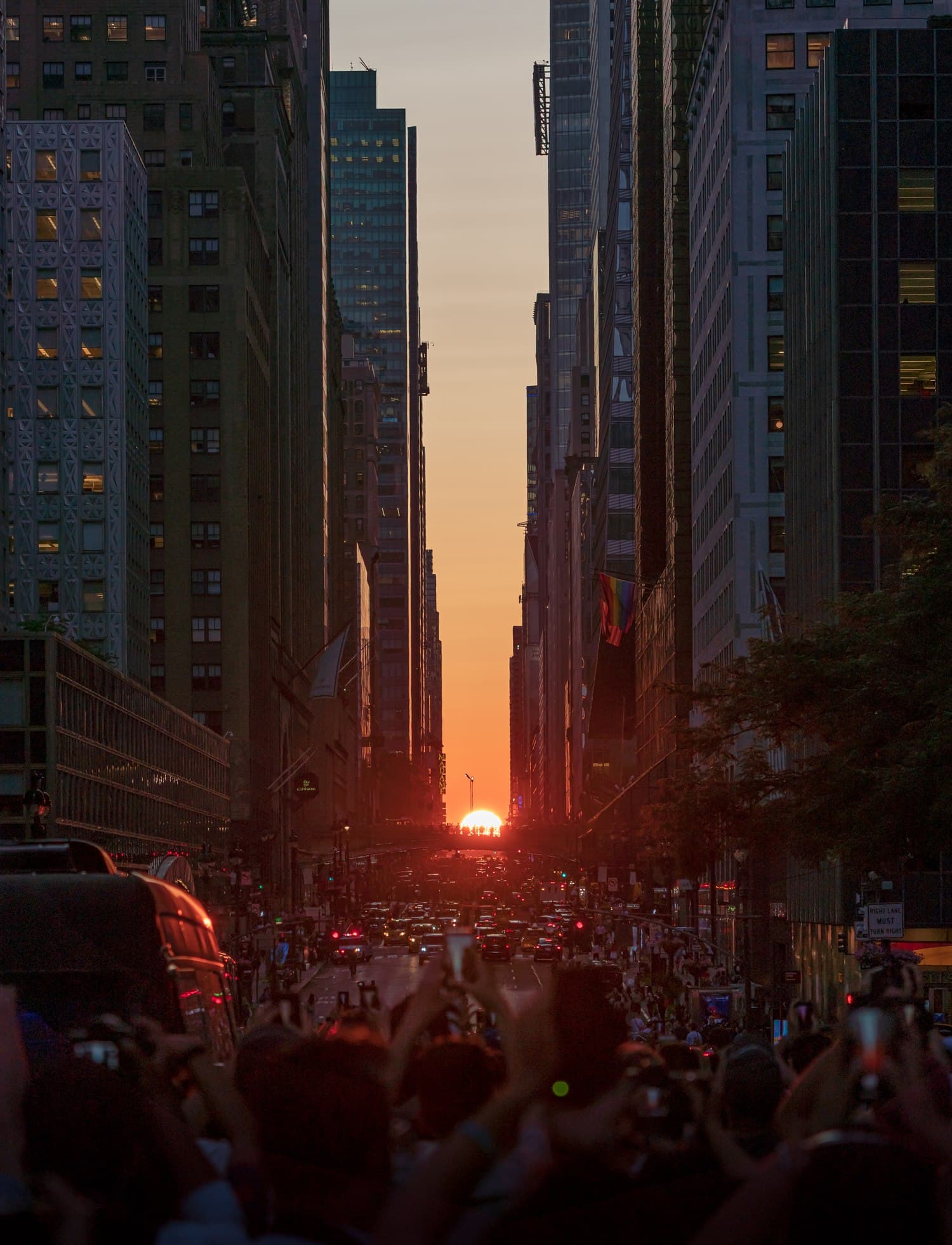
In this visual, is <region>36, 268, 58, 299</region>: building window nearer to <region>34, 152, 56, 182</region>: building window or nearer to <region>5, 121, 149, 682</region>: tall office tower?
<region>5, 121, 149, 682</region>: tall office tower

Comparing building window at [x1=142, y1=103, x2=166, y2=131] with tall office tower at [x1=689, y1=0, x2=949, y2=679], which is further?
building window at [x1=142, y1=103, x2=166, y2=131]

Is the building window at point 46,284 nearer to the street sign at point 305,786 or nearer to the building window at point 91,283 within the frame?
the building window at point 91,283

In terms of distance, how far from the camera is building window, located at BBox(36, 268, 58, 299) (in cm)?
11562

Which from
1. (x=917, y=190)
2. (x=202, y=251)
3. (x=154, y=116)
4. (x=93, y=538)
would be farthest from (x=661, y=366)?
(x=917, y=190)

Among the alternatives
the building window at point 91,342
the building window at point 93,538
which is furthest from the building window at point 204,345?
the building window at point 93,538

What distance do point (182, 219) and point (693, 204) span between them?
43.8m

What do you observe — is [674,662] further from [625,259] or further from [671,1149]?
[671,1149]

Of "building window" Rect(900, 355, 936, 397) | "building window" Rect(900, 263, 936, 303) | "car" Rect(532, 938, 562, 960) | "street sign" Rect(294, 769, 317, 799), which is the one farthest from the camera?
"street sign" Rect(294, 769, 317, 799)

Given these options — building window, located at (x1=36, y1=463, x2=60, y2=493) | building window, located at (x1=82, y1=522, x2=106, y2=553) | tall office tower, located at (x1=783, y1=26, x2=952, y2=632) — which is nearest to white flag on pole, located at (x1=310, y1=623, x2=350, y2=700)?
building window, located at (x1=82, y1=522, x2=106, y2=553)

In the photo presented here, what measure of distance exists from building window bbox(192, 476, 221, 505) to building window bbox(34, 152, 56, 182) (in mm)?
28599

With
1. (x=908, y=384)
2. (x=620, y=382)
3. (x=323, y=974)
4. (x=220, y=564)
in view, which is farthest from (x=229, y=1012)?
(x=620, y=382)

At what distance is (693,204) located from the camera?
10962 cm

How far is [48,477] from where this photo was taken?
115062mm

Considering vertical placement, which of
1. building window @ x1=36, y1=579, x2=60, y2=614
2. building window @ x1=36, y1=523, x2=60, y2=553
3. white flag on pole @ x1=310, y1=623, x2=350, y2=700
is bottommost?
white flag on pole @ x1=310, y1=623, x2=350, y2=700
